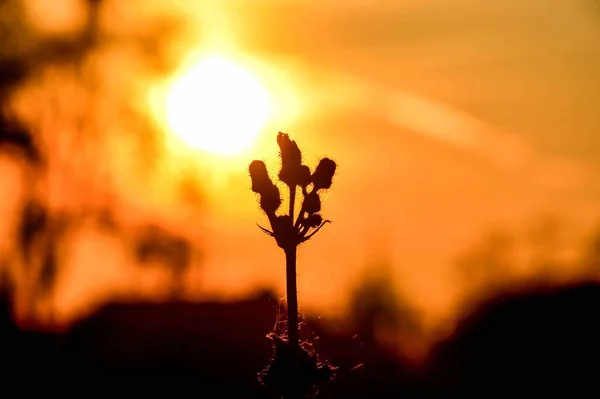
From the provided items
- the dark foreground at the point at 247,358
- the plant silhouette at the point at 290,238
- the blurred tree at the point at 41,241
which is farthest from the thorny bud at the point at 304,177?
the blurred tree at the point at 41,241

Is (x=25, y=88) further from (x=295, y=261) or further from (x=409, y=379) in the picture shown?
(x=295, y=261)

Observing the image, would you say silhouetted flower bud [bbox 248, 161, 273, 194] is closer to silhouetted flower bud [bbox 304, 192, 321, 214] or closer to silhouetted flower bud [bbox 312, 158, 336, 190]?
silhouetted flower bud [bbox 304, 192, 321, 214]

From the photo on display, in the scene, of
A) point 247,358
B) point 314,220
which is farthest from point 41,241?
point 314,220

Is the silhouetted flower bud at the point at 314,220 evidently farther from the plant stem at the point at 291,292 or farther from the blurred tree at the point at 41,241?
the blurred tree at the point at 41,241

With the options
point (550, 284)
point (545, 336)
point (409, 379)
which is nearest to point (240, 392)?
point (409, 379)

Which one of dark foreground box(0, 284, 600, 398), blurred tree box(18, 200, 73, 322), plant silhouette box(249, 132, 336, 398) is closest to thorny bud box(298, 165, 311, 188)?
plant silhouette box(249, 132, 336, 398)
